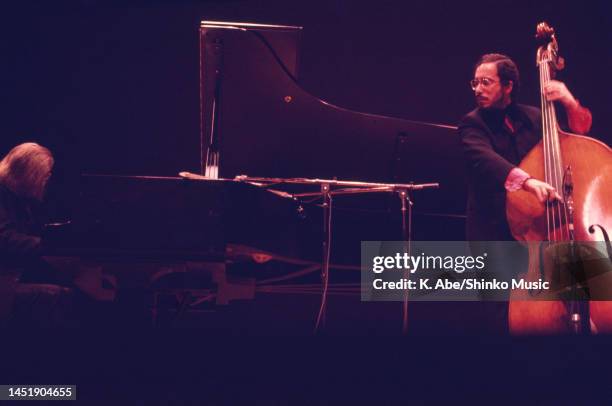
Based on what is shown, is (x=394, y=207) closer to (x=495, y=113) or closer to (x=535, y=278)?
(x=495, y=113)

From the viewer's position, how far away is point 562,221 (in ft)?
8.41

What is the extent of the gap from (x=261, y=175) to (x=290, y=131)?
29 cm

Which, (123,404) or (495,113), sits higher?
(495,113)

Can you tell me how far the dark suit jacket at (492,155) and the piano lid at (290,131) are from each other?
1.01 ft

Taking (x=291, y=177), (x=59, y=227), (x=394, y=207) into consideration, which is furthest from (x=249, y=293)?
(x=59, y=227)

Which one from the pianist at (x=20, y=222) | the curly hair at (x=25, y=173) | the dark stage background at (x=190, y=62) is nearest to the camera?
the pianist at (x=20, y=222)

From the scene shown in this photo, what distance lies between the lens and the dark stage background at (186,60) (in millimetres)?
4113

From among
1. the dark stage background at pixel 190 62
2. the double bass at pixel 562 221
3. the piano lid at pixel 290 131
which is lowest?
the double bass at pixel 562 221

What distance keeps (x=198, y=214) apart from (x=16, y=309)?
1050 mm

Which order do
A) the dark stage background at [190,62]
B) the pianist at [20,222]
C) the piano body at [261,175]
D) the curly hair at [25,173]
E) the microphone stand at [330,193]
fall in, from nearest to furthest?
the piano body at [261,175] < the pianist at [20,222] < the curly hair at [25,173] < the microphone stand at [330,193] < the dark stage background at [190,62]

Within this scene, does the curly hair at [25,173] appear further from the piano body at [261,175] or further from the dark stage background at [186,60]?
the dark stage background at [186,60]

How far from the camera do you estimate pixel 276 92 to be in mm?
3162

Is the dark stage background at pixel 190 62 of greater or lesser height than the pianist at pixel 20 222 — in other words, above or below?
above

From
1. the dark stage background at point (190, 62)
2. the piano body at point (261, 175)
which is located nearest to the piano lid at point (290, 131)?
the piano body at point (261, 175)
